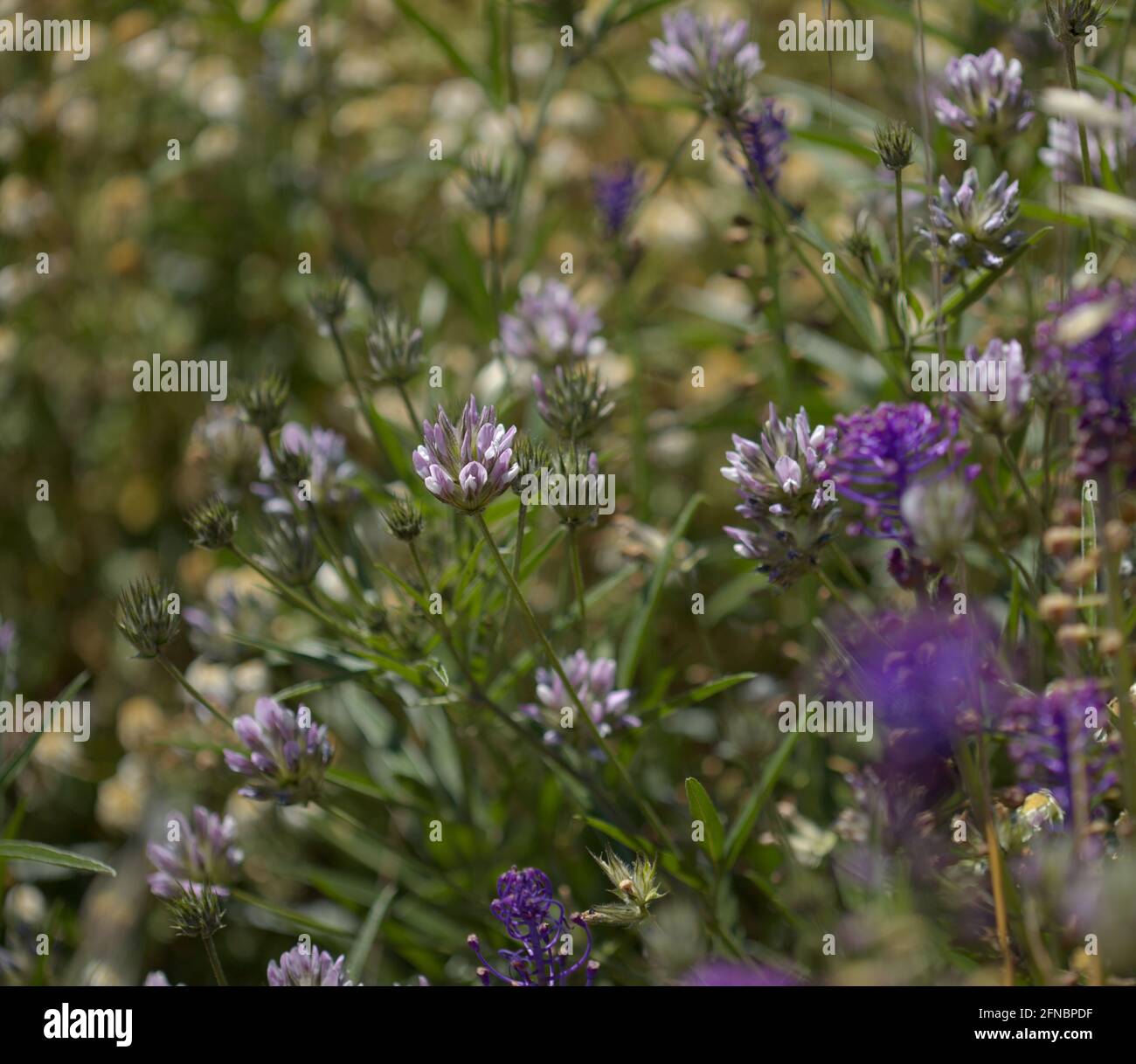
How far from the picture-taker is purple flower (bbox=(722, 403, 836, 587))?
43.0 inches

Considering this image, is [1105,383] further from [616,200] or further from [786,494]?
[616,200]

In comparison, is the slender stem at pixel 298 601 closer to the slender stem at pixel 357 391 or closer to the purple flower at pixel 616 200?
the slender stem at pixel 357 391

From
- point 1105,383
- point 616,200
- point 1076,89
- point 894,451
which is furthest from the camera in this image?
point 616,200

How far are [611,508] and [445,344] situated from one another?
103cm

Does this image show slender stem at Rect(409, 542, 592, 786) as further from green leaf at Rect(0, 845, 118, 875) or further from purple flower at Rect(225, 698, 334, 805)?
green leaf at Rect(0, 845, 118, 875)

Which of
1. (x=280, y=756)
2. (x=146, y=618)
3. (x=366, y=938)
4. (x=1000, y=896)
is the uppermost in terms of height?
(x=146, y=618)

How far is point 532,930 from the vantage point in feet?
3.60

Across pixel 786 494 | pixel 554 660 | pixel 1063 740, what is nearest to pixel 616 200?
pixel 786 494

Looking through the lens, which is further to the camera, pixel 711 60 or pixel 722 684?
pixel 711 60

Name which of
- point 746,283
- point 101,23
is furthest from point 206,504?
point 101,23

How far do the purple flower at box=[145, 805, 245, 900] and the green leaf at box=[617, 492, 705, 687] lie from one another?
1.64 ft

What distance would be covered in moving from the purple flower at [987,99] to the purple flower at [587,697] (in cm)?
73

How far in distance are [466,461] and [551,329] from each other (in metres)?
0.54

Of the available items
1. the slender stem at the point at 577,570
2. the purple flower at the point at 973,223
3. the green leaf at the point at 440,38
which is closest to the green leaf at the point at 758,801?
the slender stem at the point at 577,570
